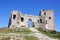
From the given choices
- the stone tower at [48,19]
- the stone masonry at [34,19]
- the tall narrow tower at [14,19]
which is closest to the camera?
the tall narrow tower at [14,19]

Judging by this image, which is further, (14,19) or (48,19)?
(48,19)

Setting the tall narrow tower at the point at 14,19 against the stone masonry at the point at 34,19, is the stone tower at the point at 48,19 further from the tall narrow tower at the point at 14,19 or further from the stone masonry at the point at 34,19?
the tall narrow tower at the point at 14,19

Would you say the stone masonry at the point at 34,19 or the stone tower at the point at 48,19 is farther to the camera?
the stone tower at the point at 48,19

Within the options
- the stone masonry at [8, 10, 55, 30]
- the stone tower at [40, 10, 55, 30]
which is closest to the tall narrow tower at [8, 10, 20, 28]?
the stone masonry at [8, 10, 55, 30]

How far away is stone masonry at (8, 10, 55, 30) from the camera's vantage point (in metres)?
80.9

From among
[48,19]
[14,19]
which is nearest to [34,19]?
[48,19]

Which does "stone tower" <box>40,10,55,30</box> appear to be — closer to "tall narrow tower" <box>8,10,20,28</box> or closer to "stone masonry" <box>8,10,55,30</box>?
"stone masonry" <box>8,10,55,30</box>

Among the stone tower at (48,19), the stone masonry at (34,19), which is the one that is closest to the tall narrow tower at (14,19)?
the stone masonry at (34,19)

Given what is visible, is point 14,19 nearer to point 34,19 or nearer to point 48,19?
point 34,19

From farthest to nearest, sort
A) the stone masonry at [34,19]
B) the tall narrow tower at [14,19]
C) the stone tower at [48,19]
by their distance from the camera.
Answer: the stone tower at [48,19]
the stone masonry at [34,19]
the tall narrow tower at [14,19]

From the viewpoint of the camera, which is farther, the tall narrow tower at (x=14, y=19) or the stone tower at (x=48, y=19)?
the stone tower at (x=48, y=19)

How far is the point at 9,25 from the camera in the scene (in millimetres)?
83312

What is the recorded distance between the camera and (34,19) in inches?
3364

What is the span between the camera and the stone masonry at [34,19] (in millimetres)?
→ 80938
